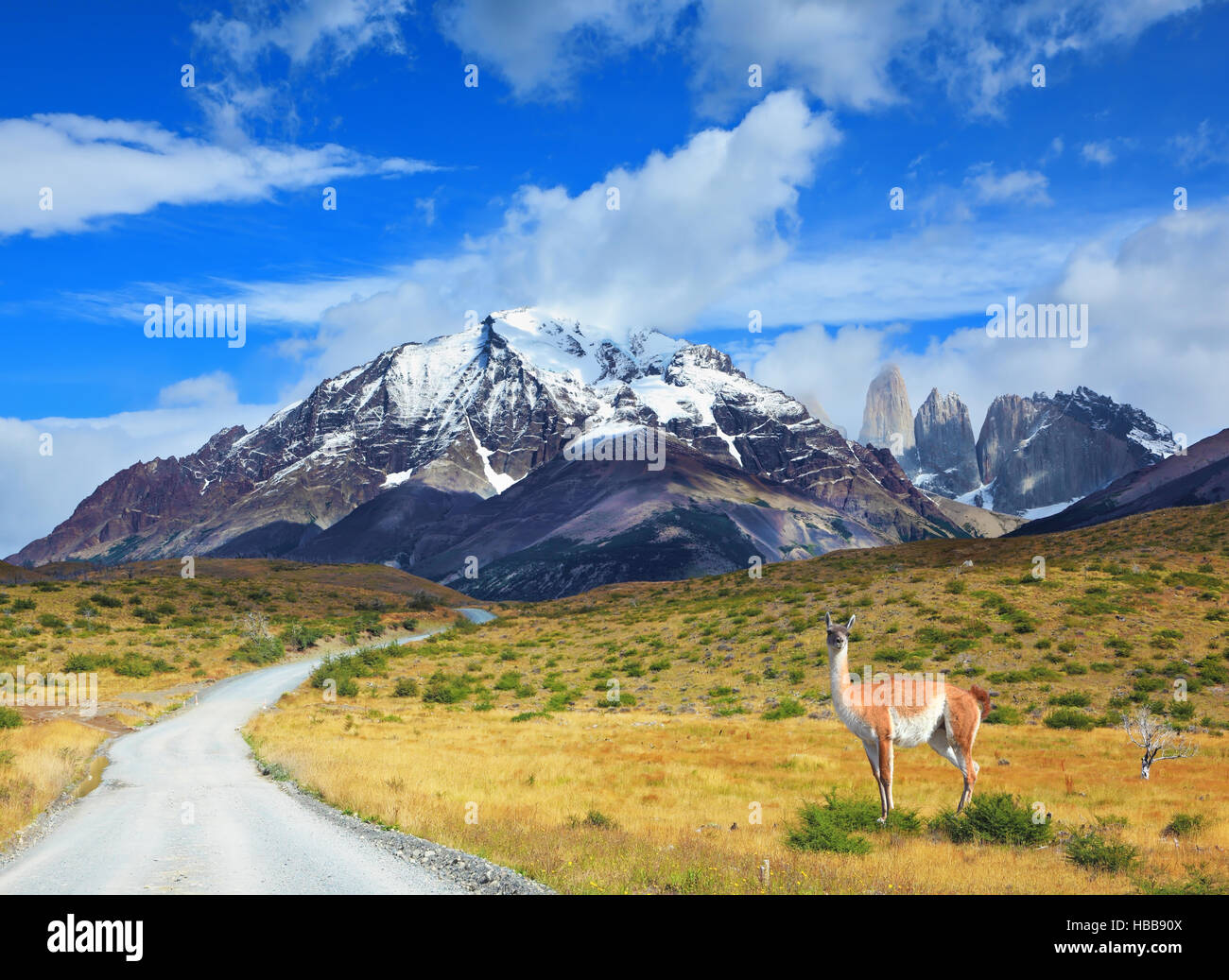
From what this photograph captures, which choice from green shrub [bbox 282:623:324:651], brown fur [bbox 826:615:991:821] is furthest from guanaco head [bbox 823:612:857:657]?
green shrub [bbox 282:623:324:651]

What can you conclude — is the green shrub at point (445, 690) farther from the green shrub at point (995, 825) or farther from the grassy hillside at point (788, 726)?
the green shrub at point (995, 825)

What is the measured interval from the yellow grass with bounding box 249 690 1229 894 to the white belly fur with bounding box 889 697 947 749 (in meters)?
1.78

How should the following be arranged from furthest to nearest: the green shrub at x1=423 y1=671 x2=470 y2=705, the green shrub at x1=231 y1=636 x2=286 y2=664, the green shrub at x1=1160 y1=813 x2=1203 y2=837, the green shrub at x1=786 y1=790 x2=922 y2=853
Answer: the green shrub at x1=231 y1=636 x2=286 y2=664
the green shrub at x1=423 y1=671 x2=470 y2=705
the green shrub at x1=1160 y1=813 x2=1203 y2=837
the green shrub at x1=786 y1=790 x2=922 y2=853

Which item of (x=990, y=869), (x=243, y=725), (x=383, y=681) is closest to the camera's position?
(x=990, y=869)

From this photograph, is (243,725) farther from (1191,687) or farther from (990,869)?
(1191,687)

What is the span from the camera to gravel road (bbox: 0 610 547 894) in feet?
38.2

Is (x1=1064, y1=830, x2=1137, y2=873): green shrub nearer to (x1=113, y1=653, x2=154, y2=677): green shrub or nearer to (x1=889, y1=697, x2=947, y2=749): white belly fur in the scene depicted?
(x1=889, y1=697, x2=947, y2=749): white belly fur

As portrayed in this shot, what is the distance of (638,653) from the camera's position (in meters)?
55.8

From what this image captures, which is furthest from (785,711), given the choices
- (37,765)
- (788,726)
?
(37,765)

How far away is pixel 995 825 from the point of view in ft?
48.8

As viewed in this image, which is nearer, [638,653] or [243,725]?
[243,725]
